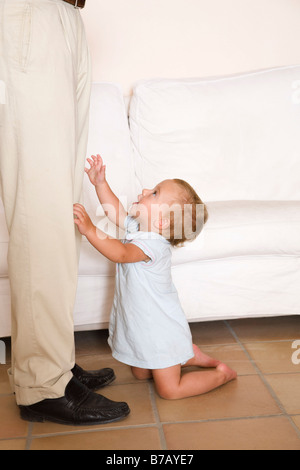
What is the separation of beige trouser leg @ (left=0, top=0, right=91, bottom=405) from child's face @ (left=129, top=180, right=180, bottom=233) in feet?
0.92

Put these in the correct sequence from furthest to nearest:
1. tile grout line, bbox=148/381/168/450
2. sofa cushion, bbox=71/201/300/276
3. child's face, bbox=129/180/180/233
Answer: sofa cushion, bbox=71/201/300/276, child's face, bbox=129/180/180/233, tile grout line, bbox=148/381/168/450

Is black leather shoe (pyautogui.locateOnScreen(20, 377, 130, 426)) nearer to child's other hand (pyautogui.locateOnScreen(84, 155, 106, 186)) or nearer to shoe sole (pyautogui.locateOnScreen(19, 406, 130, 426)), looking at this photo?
shoe sole (pyautogui.locateOnScreen(19, 406, 130, 426))

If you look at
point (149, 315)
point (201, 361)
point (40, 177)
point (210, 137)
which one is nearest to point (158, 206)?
point (149, 315)

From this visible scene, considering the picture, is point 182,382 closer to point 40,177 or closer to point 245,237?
point 245,237

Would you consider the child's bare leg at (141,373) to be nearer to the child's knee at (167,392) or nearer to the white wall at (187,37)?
the child's knee at (167,392)

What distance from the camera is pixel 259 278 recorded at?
73.3 inches

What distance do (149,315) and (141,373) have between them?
0.75ft

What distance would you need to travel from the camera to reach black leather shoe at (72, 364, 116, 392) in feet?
4.93

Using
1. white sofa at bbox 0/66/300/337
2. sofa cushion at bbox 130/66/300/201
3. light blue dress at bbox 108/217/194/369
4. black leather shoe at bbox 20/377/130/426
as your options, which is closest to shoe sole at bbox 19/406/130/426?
black leather shoe at bbox 20/377/130/426

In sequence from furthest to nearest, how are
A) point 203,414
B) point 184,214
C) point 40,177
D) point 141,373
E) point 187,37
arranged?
point 187,37 < point 141,373 < point 184,214 < point 203,414 < point 40,177

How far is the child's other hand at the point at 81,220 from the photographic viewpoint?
4.10ft

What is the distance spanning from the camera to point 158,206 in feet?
4.85

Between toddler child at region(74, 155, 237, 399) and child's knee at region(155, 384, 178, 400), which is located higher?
toddler child at region(74, 155, 237, 399)
